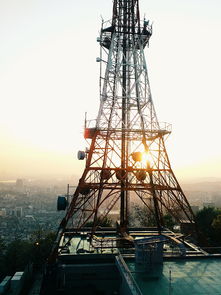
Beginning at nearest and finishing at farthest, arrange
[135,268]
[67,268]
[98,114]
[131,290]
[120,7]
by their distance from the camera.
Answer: [131,290], [135,268], [67,268], [98,114], [120,7]

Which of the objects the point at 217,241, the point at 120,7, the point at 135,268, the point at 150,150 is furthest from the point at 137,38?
the point at 217,241

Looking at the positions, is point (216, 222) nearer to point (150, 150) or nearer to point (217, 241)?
point (217, 241)

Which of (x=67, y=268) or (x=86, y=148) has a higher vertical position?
(x=86, y=148)

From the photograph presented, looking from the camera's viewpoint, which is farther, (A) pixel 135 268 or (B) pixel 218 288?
(A) pixel 135 268

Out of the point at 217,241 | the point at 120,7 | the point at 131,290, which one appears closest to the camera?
the point at 131,290

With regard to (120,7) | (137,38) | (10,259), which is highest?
(120,7)

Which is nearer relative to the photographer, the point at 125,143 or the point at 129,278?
the point at 129,278

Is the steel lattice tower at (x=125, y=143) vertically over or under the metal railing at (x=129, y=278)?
over

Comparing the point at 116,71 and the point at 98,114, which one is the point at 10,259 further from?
the point at 116,71

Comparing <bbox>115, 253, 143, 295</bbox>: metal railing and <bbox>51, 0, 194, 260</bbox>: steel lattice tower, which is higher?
<bbox>51, 0, 194, 260</bbox>: steel lattice tower

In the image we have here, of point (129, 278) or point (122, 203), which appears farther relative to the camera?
point (122, 203)
